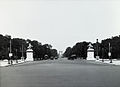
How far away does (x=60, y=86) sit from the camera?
16.4m

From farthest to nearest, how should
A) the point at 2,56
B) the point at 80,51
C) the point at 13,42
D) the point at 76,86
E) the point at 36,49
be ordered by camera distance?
the point at 80,51 < the point at 36,49 < the point at 13,42 < the point at 2,56 < the point at 76,86

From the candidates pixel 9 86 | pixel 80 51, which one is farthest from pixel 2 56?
pixel 9 86

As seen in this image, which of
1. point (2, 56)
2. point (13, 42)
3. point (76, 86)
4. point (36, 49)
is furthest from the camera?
point (36, 49)

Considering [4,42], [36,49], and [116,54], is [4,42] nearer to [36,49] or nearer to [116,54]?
[36,49]

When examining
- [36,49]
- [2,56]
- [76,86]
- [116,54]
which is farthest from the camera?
[36,49]

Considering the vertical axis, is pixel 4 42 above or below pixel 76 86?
above

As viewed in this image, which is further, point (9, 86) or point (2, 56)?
point (2, 56)

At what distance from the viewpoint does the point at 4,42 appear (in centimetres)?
12812

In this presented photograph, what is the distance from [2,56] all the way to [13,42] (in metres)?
28.4

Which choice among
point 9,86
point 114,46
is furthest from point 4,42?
point 9,86

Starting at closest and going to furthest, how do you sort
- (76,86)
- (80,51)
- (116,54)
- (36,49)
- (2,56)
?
(76,86), (2,56), (116,54), (36,49), (80,51)

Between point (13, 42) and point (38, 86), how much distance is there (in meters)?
122

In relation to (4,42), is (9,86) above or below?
below

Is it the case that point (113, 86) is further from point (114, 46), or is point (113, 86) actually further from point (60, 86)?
point (114, 46)
